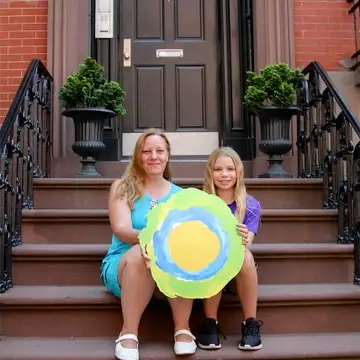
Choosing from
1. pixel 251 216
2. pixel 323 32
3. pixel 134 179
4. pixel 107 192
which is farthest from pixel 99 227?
pixel 323 32

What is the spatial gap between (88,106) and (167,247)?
2.05m

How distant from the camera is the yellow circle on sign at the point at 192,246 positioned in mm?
2137

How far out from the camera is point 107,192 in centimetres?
353

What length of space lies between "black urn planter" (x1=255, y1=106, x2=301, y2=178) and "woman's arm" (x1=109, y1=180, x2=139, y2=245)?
1751 millimetres

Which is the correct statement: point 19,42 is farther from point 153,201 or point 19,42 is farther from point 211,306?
point 211,306

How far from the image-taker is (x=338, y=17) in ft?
14.6

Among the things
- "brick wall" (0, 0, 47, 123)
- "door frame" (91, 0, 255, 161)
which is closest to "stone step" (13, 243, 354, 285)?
"door frame" (91, 0, 255, 161)

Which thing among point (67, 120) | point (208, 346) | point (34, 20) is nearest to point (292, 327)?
point (208, 346)

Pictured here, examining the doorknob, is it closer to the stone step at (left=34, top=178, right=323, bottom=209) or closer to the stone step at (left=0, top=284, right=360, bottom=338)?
the stone step at (left=34, top=178, right=323, bottom=209)

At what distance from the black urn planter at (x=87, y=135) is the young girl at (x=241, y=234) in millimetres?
1580

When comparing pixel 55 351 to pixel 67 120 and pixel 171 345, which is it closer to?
pixel 171 345

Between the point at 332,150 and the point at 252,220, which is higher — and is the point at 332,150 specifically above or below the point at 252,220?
above

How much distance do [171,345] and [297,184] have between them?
1.71 metres

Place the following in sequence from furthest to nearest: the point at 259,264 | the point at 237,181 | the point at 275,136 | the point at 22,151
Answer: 1. the point at 275,136
2. the point at 22,151
3. the point at 259,264
4. the point at 237,181
